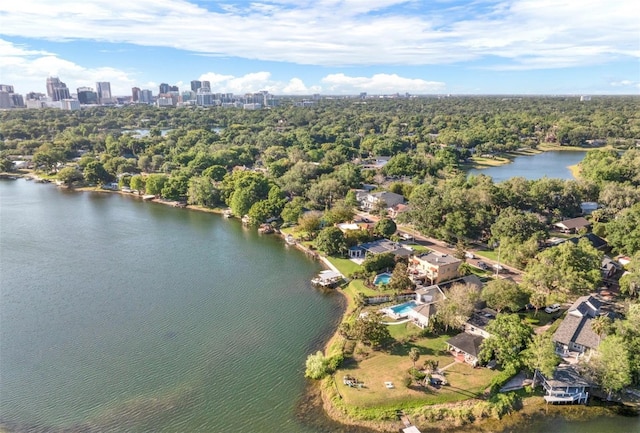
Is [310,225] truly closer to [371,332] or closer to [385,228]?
[385,228]

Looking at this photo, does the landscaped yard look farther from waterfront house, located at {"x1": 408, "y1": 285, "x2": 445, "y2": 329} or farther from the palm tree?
the palm tree

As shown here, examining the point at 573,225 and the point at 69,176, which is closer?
the point at 573,225

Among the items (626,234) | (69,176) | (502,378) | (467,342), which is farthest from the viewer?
(69,176)

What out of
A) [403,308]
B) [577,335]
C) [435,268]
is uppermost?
[435,268]

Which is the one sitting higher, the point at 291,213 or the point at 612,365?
the point at 291,213

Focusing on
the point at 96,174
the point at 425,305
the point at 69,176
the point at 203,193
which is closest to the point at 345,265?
the point at 425,305

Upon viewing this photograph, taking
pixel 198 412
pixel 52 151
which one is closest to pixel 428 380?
pixel 198 412

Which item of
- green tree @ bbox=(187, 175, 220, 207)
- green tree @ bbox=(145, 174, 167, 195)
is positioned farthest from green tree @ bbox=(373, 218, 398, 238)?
green tree @ bbox=(145, 174, 167, 195)

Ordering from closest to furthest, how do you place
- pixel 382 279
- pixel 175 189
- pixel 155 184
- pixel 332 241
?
pixel 382 279
pixel 332 241
pixel 175 189
pixel 155 184
